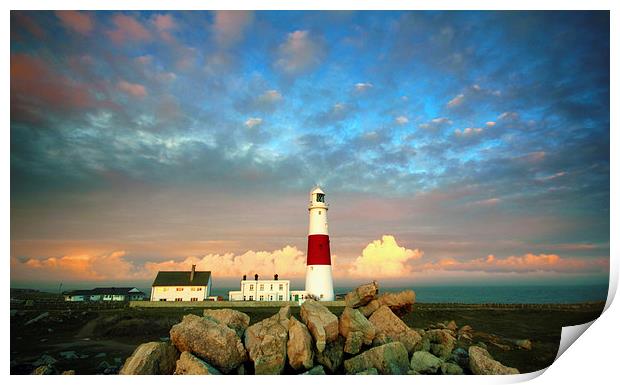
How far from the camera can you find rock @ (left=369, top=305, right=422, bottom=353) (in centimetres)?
1148

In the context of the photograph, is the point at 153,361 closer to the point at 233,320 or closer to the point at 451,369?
the point at 233,320

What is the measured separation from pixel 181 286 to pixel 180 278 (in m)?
0.59

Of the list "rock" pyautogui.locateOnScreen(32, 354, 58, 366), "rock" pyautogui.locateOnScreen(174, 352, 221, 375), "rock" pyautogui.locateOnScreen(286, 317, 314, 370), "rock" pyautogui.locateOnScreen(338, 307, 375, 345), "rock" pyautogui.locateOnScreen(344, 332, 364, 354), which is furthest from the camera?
"rock" pyautogui.locateOnScreen(32, 354, 58, 366)

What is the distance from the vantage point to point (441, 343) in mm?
12148

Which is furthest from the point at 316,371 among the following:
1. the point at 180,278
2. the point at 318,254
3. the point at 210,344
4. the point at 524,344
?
→ the point at 180,278

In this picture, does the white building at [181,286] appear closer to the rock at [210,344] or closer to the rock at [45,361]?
the rock at [45,361]

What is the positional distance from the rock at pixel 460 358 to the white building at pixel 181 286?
18.8 m

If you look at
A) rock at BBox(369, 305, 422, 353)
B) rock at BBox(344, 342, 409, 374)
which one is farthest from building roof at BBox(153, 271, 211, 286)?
rock at BBox(344, 342, 409, 374)

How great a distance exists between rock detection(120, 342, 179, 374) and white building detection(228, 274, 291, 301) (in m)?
15.9

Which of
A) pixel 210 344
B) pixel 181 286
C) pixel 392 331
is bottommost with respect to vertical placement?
pixel 181 286

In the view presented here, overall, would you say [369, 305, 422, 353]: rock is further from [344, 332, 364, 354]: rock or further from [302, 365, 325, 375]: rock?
[302, 365, 325, 375]: rock

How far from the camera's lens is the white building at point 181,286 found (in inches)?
1092
